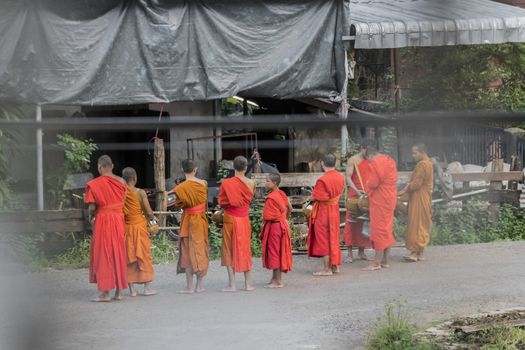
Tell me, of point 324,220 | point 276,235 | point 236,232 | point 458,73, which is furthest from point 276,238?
point 458,73

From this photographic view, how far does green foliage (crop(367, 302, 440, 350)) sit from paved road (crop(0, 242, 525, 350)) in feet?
0.27

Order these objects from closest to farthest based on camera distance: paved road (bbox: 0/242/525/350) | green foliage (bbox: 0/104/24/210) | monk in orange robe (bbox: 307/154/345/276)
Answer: green foliage (bbox: 0/104/24/210)
paved road (bbox: 0/242/525/350)
monk in orange robe (bbox: 307/154/345/276)

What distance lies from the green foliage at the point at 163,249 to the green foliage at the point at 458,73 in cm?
303

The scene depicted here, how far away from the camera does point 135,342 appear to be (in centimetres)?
270

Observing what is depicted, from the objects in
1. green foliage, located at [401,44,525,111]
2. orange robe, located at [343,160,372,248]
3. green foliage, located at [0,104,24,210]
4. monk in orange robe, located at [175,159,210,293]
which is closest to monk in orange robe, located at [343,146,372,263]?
orange robe, located at [343,160,372,248]

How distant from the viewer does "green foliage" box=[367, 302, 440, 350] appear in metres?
2.62

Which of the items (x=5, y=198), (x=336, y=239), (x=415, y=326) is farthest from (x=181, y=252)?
(x=5, y=198)

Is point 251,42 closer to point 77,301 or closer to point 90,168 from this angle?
point 90,168

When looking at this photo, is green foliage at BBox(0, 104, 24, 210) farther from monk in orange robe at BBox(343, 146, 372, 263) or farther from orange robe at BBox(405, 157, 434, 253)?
orange robe at BBox(405, 157, 434, 253)

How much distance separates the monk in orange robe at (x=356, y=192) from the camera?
139 inches

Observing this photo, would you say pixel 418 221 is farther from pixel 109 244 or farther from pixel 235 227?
pixel 109 244

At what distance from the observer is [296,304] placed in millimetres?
3201

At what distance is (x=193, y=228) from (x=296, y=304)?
409 mm

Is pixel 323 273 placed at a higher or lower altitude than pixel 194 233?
lower
